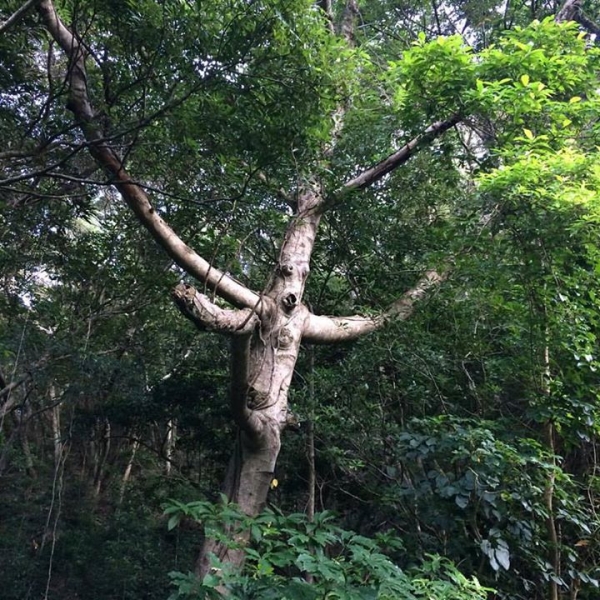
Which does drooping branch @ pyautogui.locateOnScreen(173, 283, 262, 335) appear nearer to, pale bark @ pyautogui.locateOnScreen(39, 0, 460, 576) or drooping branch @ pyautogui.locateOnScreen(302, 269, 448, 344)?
pale bark @ pyautogui.locateOnScreen(39, 0, 460, 576)

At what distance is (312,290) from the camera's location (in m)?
5.55

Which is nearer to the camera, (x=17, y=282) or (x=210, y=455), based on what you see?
(x=17, y=282)

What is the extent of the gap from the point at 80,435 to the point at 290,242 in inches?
169

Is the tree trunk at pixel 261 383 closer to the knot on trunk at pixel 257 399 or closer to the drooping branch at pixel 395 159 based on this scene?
the knot on trunk at pixel 257 399

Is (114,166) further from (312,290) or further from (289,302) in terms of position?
(312,290)

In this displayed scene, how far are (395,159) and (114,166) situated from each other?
2.44 meters

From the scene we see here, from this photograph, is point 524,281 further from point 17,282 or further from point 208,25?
point 17,282

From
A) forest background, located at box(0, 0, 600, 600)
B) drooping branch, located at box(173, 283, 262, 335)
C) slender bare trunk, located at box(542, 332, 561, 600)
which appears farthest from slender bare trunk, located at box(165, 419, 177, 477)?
slender bare trunk, located at box(542, 332, 561, 600)

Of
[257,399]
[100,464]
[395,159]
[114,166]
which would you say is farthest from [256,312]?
[100,464]

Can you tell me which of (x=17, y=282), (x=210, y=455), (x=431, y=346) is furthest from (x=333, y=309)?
(x=17, y=282)

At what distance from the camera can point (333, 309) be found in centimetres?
564

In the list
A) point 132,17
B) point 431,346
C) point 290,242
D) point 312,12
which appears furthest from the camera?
point 290,242

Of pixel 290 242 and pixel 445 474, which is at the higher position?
pixel 290 242

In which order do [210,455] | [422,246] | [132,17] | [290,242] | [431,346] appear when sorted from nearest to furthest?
[132,17]
[431,346]
[290,242]
[422,246]
[210,455]
